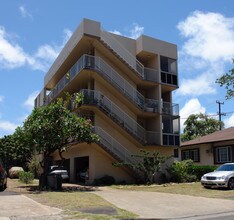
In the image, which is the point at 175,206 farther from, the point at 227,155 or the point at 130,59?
the point at 227,155

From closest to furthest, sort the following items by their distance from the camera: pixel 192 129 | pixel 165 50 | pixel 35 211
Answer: pixel 35 211
pixel 165 50
pixel 192 129

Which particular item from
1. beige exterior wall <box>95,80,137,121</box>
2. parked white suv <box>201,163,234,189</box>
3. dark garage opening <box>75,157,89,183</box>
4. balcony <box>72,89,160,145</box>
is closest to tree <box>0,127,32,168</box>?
dark garage opening <box>75,157,89,183</box>

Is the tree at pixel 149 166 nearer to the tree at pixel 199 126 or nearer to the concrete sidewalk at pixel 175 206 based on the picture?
the concrete sidewalk at pixel 175 206

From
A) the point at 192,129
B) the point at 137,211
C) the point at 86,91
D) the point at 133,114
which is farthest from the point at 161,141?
the point at 192,129

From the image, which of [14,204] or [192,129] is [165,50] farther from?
[192,129]

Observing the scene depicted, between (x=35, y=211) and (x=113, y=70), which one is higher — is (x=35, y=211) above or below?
below

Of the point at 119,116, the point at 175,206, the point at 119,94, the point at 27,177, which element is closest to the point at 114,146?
the point at 119,116

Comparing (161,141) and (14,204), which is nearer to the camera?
(14,204)

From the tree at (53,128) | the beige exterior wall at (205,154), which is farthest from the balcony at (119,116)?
the beige exterior wall at (205,154)

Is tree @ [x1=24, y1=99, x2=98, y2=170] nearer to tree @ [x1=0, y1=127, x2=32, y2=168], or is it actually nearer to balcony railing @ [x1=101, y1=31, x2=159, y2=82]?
balcony railing @ [x1=101, y1=31, x2=159, y2=82]

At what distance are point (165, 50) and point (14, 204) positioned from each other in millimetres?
23033

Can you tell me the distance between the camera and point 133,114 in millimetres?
31453

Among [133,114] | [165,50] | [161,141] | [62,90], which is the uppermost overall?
[165,50]

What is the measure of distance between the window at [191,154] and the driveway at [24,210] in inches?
990
